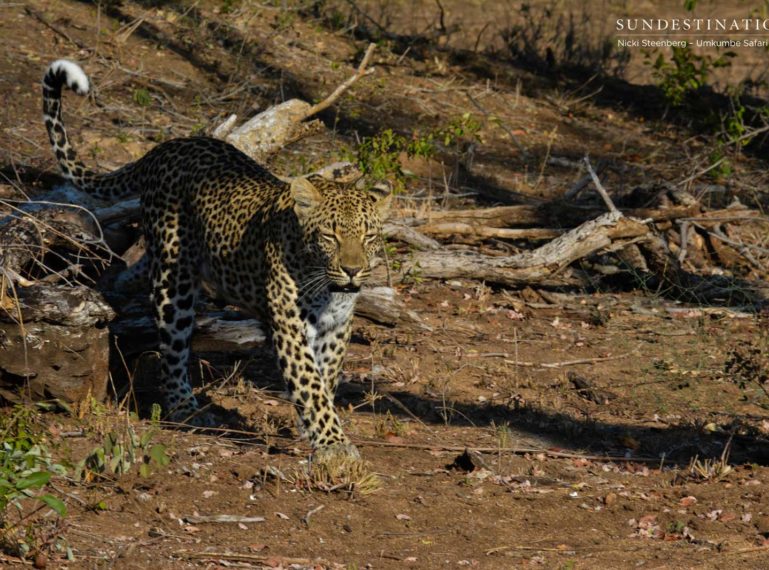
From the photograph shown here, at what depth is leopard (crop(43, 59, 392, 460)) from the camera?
6699 millimetres

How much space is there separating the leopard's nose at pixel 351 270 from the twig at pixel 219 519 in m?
1.39

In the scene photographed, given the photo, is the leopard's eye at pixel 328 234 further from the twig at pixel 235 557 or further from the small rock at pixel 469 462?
the twig at pixel 235 557

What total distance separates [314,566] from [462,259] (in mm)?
5178

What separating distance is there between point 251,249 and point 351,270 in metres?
1.01

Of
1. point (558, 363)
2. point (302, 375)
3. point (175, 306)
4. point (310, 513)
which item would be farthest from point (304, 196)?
point (558, 363)

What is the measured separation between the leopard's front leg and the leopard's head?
0.19 meters

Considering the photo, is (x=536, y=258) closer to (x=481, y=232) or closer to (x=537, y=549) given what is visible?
(x=481, y=232)

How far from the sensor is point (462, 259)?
10.3 m

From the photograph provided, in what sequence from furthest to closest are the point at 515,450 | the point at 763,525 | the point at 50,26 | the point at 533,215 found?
the point at 50,26 < the point at 533,215 < the point at 515,450 < the point at 763,525

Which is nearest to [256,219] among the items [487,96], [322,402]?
[322,402]

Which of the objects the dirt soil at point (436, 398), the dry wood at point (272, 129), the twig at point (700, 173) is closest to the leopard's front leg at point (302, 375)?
→ the dirt soil at point (436, 398)

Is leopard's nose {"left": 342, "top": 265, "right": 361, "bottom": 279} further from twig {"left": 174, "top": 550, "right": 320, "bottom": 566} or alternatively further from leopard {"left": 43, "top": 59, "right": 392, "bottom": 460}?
twig {"left": 174, "top": 550, "right": 320, "bottom": 566}

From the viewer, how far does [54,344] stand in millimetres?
6953

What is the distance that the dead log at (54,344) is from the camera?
680cm
